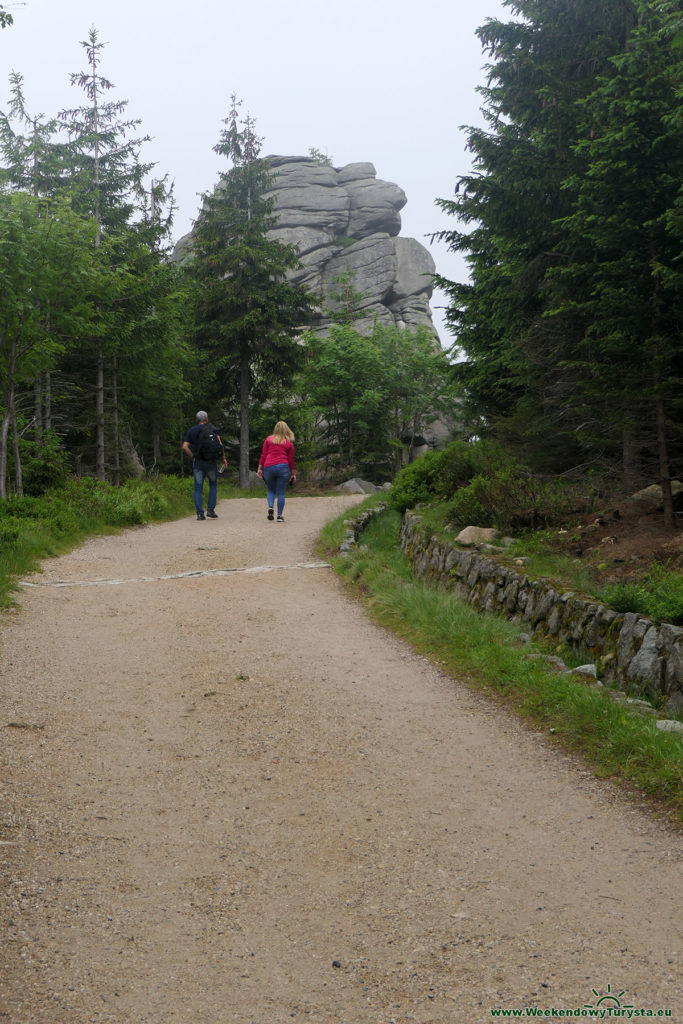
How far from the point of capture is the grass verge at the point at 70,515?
10.3 metres

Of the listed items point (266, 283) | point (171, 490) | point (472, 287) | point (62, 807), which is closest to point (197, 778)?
point (62, 807)

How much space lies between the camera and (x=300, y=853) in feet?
11.9

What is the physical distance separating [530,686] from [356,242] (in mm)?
49866

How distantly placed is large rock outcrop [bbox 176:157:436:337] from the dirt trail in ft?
144

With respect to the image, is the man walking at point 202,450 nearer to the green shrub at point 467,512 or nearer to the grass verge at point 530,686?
the green shrub at point 467,512

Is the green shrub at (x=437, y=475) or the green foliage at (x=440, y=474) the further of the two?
the green shrub at (x=437, y=475)

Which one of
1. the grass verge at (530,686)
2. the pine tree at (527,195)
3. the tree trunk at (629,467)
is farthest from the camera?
the pine tree at (527,195)

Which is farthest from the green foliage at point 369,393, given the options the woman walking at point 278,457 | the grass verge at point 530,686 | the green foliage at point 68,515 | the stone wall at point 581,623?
the grass verge at point 530,686

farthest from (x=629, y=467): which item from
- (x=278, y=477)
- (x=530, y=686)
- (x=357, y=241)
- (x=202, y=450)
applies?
(x=357, y=241)

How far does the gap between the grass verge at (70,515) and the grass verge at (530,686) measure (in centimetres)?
411

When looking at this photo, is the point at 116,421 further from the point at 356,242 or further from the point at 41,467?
the point at 356,242

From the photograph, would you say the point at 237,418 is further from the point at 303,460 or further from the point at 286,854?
the point at 286,854

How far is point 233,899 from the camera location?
3.23 meters

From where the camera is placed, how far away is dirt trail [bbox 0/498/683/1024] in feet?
8.73
